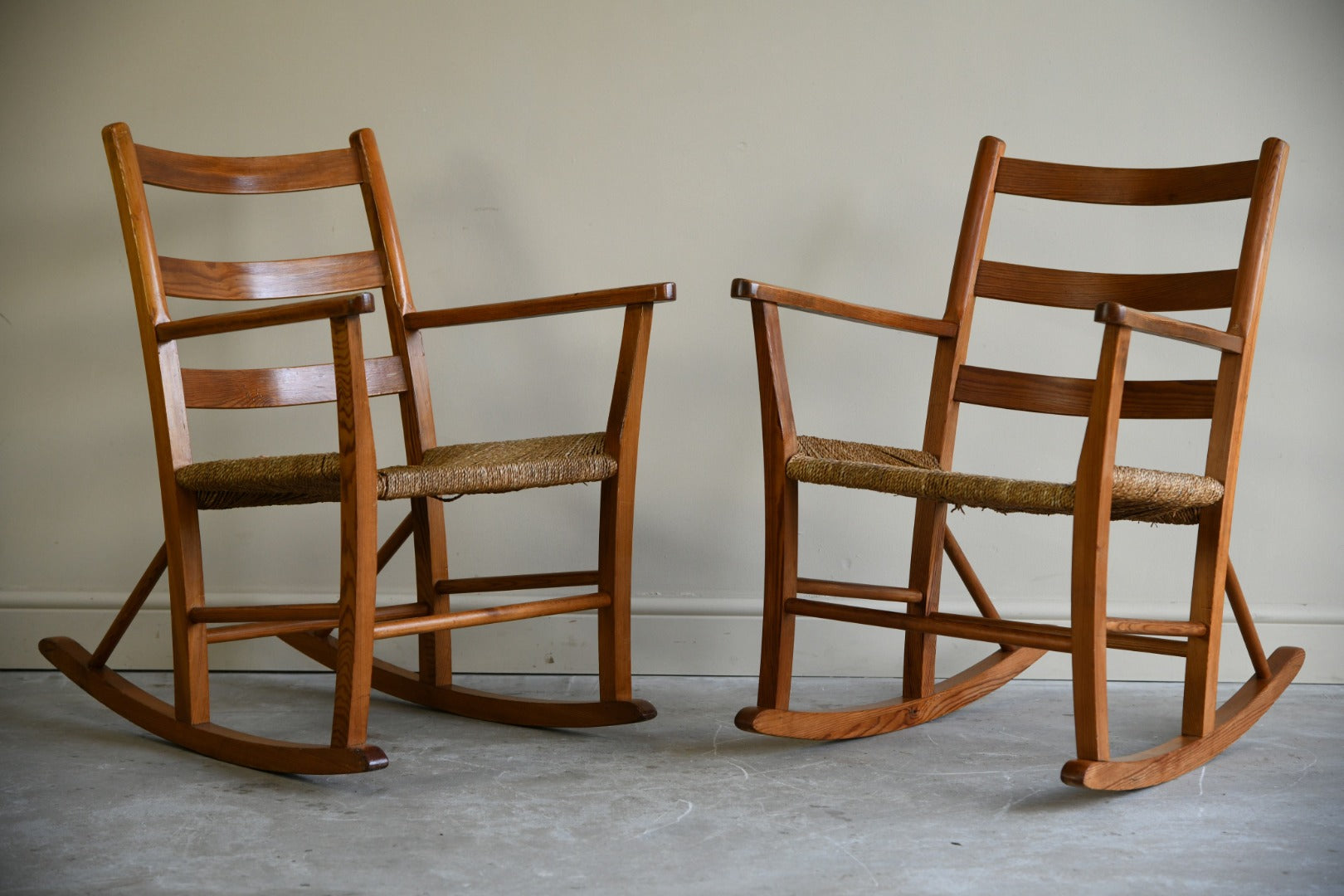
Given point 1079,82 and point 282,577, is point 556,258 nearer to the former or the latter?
point 282,577

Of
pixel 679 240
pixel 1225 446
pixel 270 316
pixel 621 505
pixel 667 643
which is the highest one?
pixel 679 240

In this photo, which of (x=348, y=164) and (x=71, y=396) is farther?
(x=71, y=396)

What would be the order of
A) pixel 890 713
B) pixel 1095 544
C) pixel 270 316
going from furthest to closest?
pixel 890 713, pixel 270 316, pixel 1095 544

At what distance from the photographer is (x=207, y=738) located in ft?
4.63

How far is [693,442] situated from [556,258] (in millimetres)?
403

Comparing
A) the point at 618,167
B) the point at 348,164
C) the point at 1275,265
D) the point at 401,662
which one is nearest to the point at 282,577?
the point at 401,662

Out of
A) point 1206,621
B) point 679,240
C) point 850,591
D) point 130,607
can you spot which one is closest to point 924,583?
point 850,591

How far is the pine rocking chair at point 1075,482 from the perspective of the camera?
3.95 ft

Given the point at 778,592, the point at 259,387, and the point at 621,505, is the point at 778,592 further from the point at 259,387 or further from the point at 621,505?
the point at 259,387

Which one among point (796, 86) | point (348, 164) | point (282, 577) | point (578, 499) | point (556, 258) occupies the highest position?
point (796, 86)

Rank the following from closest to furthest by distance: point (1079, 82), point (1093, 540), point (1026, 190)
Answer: point (1093, 540) < point (1026, 190) < point (1079, 82)

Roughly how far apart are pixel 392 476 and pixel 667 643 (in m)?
0.78

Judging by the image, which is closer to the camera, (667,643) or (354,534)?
(354,534)

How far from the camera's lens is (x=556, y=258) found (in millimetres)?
1947
